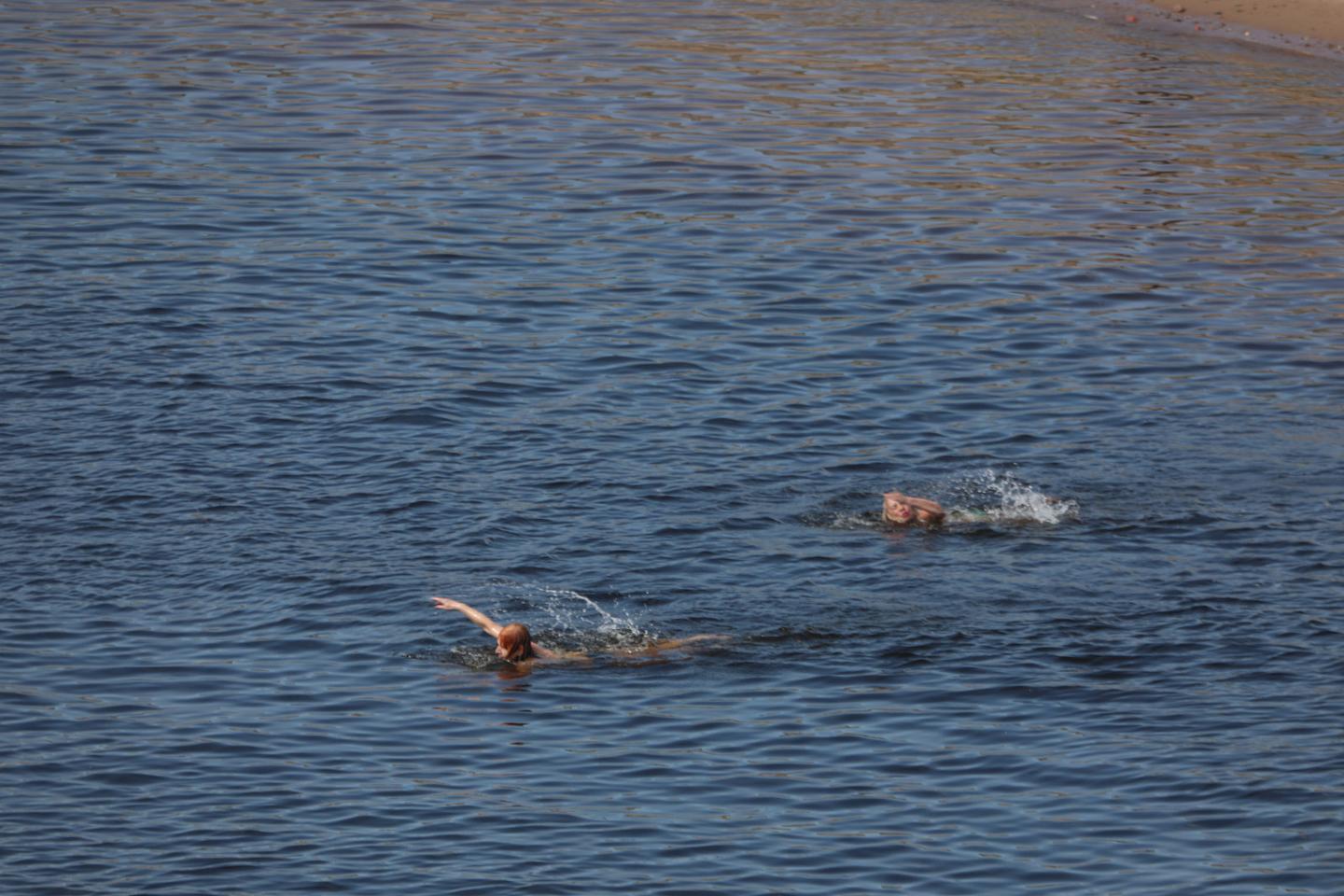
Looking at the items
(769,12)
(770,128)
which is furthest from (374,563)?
(769,12)

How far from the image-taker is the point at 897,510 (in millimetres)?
19797

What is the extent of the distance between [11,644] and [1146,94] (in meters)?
26.1

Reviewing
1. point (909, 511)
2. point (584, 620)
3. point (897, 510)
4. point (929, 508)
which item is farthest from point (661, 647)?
point (929, 508)

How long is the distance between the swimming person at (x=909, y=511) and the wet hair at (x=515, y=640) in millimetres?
4387

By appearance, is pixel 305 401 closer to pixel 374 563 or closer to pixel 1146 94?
pixel 374 563

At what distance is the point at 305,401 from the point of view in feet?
78.8

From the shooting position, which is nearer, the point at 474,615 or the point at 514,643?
the point at 514,643

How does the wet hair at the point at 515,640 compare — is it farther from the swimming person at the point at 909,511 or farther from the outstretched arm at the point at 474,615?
the swimming person at the point at 909,511

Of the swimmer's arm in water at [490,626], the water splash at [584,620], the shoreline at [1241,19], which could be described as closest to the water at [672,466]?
the water splash at [584,620]

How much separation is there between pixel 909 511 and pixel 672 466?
3.22m

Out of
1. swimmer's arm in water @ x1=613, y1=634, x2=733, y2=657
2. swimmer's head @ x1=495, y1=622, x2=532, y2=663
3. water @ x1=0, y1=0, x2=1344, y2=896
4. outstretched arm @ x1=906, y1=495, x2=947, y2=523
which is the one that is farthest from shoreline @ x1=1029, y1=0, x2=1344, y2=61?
swimmer's head @ x1=495, y1=622, x2=532, y2=663

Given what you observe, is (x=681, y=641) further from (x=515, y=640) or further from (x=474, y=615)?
(x=474, y=615)

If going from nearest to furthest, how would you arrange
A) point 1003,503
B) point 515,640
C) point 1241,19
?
point 515,640 < point 1003,503 < point 1241,19

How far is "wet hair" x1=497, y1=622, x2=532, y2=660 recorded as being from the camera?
1684cm
